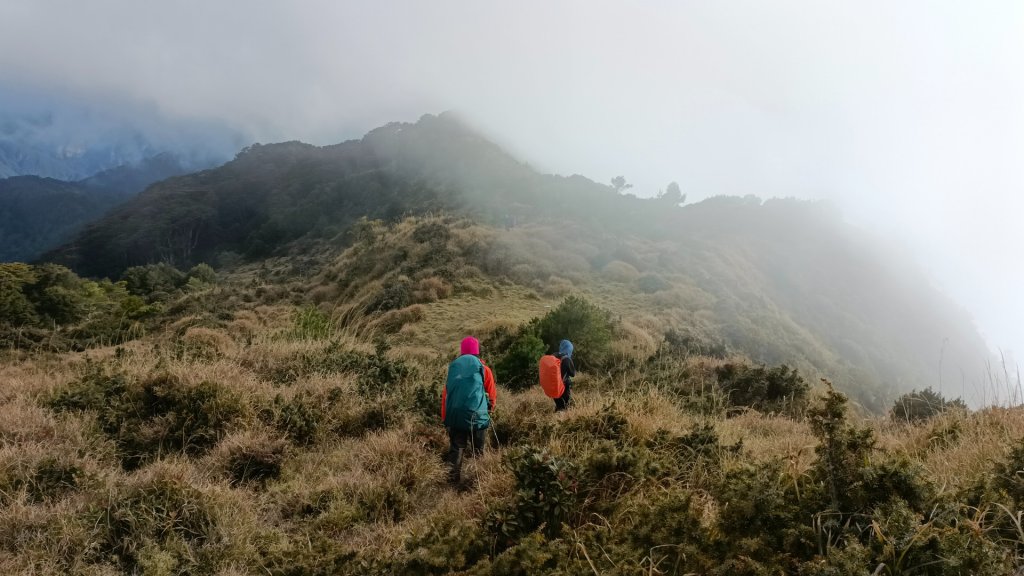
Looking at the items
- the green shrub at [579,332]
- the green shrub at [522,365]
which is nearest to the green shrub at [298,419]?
the green shrub at [522,365]

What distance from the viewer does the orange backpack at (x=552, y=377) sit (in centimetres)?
752

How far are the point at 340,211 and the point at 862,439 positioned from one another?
78571 mm

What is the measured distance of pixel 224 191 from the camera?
97.5 metres

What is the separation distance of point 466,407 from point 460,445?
1.31 feet

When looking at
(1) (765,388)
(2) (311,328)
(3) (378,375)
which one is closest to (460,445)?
(3) (378,375)

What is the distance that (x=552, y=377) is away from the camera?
754cm

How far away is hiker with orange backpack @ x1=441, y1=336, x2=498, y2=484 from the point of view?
17.5 ft

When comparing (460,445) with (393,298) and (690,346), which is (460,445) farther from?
(393,298)

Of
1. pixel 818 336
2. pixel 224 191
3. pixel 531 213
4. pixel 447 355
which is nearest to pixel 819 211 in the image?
pixel 818 336

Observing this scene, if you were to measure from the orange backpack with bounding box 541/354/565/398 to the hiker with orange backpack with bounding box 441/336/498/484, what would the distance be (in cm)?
185

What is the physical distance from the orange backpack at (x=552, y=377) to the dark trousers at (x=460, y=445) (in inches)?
82.1

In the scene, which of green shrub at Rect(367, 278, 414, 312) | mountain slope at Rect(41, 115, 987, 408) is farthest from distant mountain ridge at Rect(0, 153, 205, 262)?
green shrub at Rect(367, 278, 414, 312)

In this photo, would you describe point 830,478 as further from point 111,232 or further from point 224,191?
point 224,191

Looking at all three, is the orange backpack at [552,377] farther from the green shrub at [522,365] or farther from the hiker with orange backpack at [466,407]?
the green shrub at [522,365]
